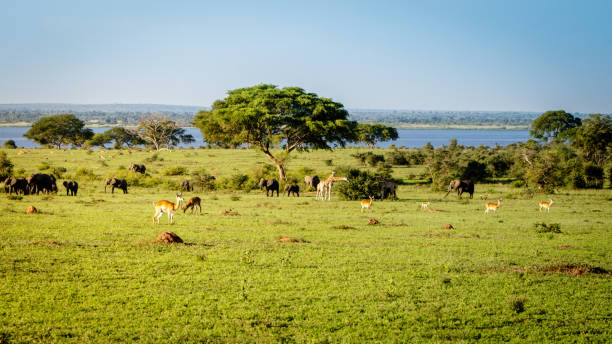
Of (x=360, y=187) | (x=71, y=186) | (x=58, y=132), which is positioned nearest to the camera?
(x=71, y=186)

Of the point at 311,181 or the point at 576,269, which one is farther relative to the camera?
the point at 311,181

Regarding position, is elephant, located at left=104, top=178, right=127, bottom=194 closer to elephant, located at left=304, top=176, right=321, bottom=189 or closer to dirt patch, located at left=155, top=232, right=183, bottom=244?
elephant, located at left=304, top=176, right=321, bottom=189

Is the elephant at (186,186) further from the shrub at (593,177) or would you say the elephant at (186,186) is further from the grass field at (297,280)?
the shrub at (593,177)

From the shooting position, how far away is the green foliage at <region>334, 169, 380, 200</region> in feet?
99.3

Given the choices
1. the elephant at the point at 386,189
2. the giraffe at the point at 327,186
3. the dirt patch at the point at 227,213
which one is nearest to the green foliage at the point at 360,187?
the elephant at the point at 386,189

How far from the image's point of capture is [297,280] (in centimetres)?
1122

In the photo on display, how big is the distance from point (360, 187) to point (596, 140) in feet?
106

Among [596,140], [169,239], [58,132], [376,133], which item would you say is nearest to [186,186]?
[169,239]

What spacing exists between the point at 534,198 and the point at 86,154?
51.3 metres

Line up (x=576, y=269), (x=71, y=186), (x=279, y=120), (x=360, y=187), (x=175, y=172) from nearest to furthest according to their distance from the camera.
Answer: (x=576, y=269)
(x=71, y=186)
(x=360, y=187)
(x=279, y=120)
(x=175, y=172)

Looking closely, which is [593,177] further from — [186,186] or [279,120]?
[186,186]

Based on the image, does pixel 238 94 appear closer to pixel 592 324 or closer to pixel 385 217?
pixel 385 217

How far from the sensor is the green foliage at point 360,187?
30266 millimetres

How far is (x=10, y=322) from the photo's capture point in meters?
8.25
